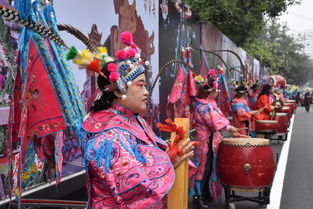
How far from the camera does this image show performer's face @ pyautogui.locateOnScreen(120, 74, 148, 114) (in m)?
2.59

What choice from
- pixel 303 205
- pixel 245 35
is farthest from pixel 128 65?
pixel 245 35

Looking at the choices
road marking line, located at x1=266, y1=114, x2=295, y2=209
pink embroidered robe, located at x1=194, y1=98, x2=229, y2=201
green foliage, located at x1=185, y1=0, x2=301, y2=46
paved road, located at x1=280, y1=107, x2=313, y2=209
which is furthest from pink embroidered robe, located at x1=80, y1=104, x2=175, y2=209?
green foliage, located at x1=185, y1=0, x2=301, y2=46

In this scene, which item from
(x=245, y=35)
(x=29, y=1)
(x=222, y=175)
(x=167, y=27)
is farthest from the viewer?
(x=245, y=35)

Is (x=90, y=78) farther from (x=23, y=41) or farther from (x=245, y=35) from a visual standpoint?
(x=245, y=35)

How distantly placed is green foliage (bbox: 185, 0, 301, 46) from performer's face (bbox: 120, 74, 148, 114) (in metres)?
12.7

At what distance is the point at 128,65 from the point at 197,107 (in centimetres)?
368

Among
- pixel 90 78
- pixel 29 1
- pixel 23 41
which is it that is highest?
pixel 29 1

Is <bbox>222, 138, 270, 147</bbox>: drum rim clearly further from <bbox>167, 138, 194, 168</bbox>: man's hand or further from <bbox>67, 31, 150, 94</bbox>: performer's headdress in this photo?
<bbox>67, 31, 150, 94</bbox>: performer's headdress

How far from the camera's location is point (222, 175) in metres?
5.93

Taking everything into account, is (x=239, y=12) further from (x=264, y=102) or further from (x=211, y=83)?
(x=211, y=83)

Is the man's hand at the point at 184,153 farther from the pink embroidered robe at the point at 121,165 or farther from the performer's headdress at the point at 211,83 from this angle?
the performer's headdress at the point at 211,83

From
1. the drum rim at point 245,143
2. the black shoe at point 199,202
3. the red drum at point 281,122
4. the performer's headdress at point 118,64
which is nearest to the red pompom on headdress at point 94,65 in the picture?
the performer's headdress at point 118,64

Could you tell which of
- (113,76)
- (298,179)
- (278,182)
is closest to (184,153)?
(113,76)

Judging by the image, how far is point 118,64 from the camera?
255 cm
